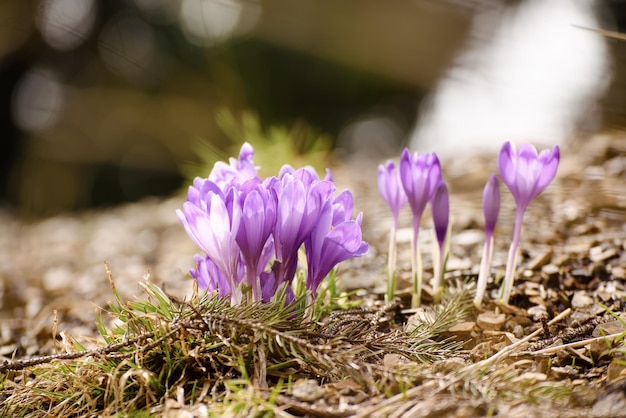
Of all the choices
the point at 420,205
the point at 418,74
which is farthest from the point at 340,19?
the point at 420,205

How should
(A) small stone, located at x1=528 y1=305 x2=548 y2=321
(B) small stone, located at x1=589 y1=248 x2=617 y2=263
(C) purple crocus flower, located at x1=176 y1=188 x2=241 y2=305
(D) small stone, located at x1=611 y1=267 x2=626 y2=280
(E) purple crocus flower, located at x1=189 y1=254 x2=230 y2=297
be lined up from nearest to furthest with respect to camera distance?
1. (C) purple crocus flower, located at x1=176 y1=188 x2=241 y2=305
2. (E) purple crocus flower, located at x1=189 y1=254 x2=230 y2=297
3. (A) small stone, located at x1=528 y1=305 x2=548 y2=321
4. (D) small stone, located at x1=611 y1=267 x2=626 y2=280
5. (B) small stone, located at x1=589 y1=248 x2=617 y2=263

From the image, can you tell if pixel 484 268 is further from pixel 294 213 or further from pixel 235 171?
pixel 235 171

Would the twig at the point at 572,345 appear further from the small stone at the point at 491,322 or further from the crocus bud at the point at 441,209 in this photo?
the crocus bud at the point at 441,209

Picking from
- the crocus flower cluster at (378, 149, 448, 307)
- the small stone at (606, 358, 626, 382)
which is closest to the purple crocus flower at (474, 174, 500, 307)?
the crocus flower cluster at (378, 149, 448, 307)

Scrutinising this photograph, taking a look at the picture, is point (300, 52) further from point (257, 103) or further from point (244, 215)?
point (244, 215)

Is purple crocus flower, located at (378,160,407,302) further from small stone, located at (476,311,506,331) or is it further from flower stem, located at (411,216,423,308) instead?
small stone, located at (476,311,506,331)

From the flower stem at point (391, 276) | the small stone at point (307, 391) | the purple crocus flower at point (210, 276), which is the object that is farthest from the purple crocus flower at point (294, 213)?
the flower stem at point (391, 276)
